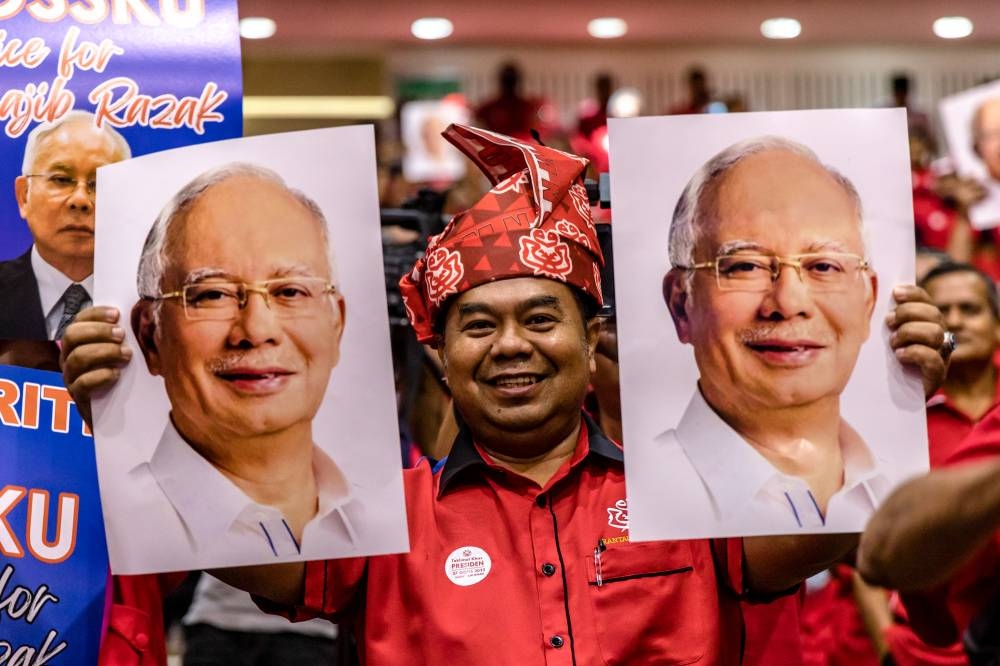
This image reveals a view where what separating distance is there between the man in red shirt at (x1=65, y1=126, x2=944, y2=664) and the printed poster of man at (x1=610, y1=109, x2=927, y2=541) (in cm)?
14

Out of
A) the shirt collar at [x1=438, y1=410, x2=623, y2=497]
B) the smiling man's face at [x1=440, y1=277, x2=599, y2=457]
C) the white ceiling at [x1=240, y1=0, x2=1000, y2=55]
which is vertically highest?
the white ceiling at [x1=240, y1=0, x2=1000, y2=55]

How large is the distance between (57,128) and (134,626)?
30.5 inches

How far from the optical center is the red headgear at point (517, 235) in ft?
7.04

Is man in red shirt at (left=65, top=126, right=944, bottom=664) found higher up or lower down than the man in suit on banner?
lower down

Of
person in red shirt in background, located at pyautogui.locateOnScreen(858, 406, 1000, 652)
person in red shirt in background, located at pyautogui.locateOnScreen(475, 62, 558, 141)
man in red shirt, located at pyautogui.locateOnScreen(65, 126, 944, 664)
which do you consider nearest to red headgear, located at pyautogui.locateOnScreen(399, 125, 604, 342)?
man in red shirt, located at pyautogui.locateOnScreen(65, 126, 944, 664)

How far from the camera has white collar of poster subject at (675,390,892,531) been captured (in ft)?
6.39

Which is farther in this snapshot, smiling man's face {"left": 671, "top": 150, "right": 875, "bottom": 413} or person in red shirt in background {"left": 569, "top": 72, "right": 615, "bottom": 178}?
person in red shirt in background {"left": 569, "top": 72, "right": 615, "bottom": 178}

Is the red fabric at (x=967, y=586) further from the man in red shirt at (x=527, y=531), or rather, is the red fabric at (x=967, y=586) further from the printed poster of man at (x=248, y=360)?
the printed poster of man at (x=248, y=360)

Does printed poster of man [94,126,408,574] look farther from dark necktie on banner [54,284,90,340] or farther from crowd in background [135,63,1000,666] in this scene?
crowd in background [135,63,1000,666]

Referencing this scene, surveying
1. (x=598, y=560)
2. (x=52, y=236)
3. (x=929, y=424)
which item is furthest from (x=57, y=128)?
(x=929, y=424)

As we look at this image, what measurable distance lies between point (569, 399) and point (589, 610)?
303 millimetres

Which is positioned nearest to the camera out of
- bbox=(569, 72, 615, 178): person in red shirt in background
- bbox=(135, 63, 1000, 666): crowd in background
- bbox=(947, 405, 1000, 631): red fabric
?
bbox=(947, 405, 1000, 631): red fabric

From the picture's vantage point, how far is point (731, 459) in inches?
A: 77.6

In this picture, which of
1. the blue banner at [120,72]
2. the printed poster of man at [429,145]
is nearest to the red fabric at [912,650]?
the blue banner at [120,72]
